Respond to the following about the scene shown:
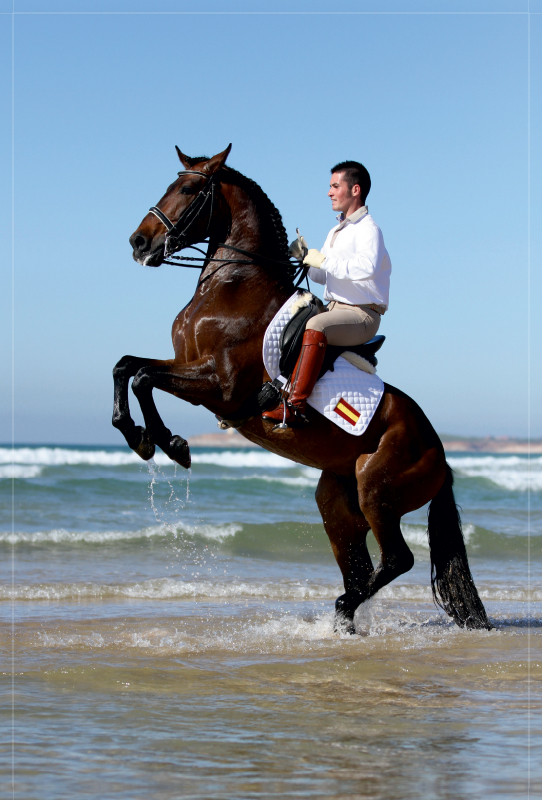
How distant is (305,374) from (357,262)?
78 cm

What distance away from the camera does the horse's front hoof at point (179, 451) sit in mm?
5227

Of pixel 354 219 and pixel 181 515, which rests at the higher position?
pixel 354 219

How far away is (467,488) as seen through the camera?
26.6 metres

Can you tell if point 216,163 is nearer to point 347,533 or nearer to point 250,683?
point 347,533

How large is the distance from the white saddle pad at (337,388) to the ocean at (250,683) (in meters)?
1.21

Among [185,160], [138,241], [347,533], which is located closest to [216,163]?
[185,160]

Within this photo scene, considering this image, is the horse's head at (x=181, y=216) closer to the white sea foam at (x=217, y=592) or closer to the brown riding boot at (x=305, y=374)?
the brown riding boot at (x=305, y=374)

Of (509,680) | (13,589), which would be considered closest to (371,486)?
(509,680)

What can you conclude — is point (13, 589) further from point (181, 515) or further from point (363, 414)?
point (181, 515)

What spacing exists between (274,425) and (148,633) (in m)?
1.85

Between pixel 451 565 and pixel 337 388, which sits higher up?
pixel 337 388

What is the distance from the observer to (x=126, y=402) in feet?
17.1

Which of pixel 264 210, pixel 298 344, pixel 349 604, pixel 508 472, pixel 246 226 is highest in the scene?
pixel 264 210

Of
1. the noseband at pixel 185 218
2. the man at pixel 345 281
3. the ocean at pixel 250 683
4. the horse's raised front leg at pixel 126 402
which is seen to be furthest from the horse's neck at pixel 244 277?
the ocean at pixel 250 683
